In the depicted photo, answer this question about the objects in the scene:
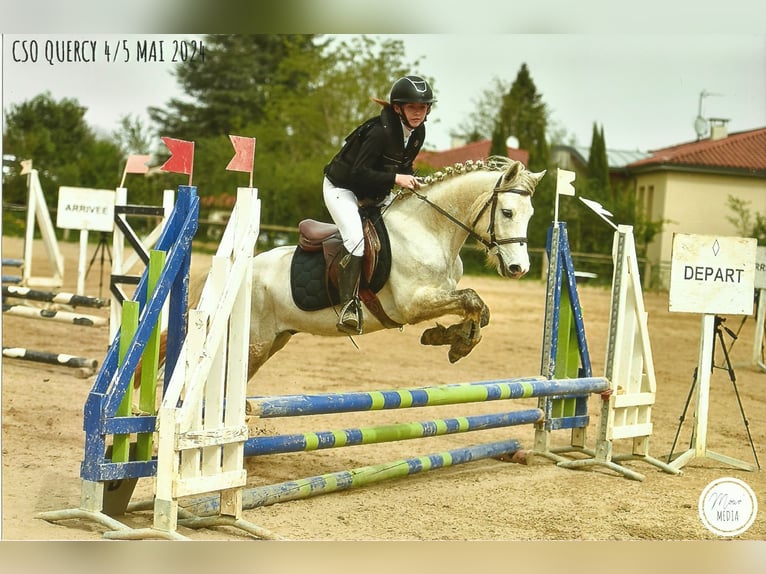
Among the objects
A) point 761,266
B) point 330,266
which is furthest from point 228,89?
point 330,266

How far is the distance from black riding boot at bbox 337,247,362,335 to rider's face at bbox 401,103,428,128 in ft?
1.63

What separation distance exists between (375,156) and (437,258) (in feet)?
1.42

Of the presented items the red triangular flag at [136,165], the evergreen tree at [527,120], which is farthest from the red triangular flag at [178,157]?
the evergreen tree at [527,120]

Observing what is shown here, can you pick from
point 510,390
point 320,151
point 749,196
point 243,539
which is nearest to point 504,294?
point 320,151

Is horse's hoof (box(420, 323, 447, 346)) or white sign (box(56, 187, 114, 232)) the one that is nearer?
horse's hoof (box(420, 323, 447, 346))

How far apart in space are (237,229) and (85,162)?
3.16m

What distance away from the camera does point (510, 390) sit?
3.43 metres

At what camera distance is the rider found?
3.07 meters

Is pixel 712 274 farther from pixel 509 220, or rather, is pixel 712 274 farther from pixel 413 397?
pixel 413 397

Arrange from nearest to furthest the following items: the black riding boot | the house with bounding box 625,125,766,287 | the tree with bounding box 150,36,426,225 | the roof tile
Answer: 1. the black riding boot
2. the roof tile
3. the house with bounding box 625,125,766,287
4. the tree with bounding box 150,36,426,225

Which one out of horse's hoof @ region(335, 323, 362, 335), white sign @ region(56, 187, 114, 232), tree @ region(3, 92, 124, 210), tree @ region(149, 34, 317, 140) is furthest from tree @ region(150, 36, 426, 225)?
horse's hoof @ region(335, 323, 362, 335)

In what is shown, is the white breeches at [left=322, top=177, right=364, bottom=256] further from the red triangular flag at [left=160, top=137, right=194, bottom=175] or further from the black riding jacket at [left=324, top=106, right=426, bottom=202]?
the red triangular flag at [left=160, top=137, right=194, bottom=175]

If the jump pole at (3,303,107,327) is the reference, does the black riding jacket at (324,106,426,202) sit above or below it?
above

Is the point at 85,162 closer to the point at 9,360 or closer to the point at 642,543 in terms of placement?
the point at 9,360
